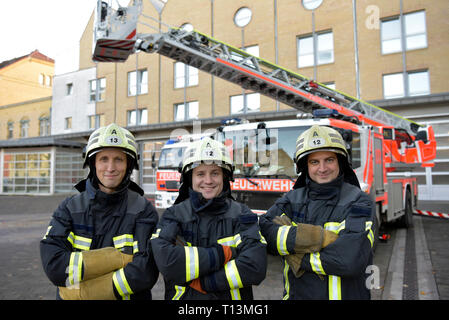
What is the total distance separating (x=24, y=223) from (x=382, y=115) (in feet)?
33.4

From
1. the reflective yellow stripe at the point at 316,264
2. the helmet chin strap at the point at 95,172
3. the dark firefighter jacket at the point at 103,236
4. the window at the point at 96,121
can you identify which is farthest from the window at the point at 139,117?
the reflective yellow stripe at the point at 316,264

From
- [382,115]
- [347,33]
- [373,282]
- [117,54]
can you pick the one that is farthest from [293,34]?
[373,282]

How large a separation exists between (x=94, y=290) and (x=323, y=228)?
51.9 inches

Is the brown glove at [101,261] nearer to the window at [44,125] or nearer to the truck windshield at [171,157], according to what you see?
the truck windshield at [171,157]

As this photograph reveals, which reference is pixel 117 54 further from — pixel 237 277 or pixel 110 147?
pixel 237 277

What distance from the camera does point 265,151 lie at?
16.5 ft

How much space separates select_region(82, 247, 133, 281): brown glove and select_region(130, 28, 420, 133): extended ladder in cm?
648

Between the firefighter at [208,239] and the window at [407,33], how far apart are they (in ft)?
51.9

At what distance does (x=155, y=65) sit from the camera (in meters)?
21.2

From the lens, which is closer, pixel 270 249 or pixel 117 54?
pixel 270 249

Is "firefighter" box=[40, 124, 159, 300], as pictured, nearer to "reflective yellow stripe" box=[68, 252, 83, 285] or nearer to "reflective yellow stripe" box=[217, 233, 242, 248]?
Answer: "reflective yellow stripe" box=[68, 252, 83, 285]

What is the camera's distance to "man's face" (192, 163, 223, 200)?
1887mm

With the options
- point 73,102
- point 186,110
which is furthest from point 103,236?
point 73,102

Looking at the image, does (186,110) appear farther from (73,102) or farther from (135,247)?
(135,247)
